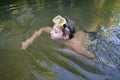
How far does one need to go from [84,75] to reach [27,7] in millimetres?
4371

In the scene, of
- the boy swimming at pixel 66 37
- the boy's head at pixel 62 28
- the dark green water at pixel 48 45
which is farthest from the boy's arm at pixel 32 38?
the boy's head at pixel 62 28

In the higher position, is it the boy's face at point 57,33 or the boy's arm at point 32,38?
the boy's face at point 57,33

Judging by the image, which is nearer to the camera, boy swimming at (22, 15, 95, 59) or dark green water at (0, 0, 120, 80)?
dark green water at (0, 0, 120, 80)

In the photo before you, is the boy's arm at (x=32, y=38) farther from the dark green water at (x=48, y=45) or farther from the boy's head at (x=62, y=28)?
the boy's head at (x=62, y=28)

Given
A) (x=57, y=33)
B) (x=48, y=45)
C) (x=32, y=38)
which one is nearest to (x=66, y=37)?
(x=57, y=33)

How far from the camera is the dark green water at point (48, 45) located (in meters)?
4.23

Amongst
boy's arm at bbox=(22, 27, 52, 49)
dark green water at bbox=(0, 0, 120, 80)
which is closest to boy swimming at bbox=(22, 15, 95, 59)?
boy's arm at bbox=(22, 27, 52, 49)

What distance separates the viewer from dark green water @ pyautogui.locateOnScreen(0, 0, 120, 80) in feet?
13.9

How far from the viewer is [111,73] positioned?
4.34 meters

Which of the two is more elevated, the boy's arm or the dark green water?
the boy's arm

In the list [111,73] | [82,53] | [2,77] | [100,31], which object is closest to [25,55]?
[2,77]

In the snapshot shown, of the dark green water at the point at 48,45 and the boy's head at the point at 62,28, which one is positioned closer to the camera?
the dark green water at the point at 48,45

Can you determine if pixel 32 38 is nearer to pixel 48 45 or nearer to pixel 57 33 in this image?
pixel 48 45

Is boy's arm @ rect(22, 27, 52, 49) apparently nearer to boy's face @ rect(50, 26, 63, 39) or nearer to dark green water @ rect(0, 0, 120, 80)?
dark green water @ rect(0, 0, 120, 80)
